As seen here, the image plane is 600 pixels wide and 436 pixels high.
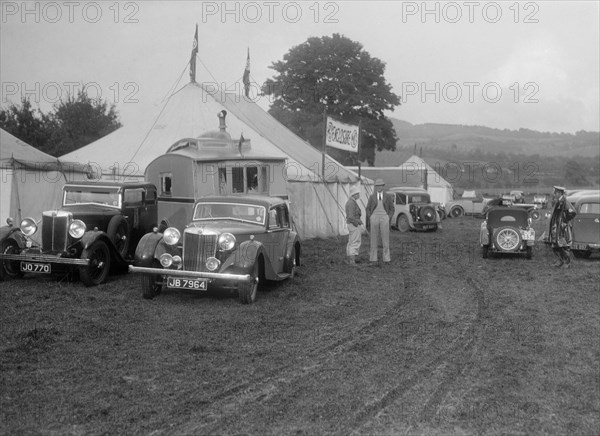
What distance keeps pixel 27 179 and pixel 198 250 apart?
912 cm

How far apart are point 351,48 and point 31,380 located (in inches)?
1653

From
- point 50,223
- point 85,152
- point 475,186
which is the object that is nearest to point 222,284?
point 50,223

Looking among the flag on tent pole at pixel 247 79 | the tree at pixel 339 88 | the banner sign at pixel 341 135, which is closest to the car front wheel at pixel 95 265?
the banner sign at pixel 341 135

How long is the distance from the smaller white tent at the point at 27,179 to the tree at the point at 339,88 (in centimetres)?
2575

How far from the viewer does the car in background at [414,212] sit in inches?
1009

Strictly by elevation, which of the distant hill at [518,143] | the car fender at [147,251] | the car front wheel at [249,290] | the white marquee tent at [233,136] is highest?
the distant hill at [518,143]

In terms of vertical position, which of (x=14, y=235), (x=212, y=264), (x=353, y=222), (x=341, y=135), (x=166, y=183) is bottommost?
(x=212, y=264)

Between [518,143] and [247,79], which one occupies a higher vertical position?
[518,143]

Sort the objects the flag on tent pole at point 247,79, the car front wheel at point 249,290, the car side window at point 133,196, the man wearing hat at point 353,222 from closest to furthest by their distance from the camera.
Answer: the car front wheel at point 249,290, the car side window at point 133,196, the man wearing hat at point 353,222, the flag on tent pole at point 247,79

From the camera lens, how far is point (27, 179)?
16562 millimetres

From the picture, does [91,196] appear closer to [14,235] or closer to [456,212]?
[14,235]

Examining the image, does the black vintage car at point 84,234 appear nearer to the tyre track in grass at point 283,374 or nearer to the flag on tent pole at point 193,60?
the tyre track in grass at point 283,374

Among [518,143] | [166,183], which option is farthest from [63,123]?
[518,143]

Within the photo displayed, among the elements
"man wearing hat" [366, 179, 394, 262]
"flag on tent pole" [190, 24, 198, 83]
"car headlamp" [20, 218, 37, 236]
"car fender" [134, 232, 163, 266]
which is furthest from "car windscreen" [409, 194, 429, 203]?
"car fender" [134, 232, 163, 266]
